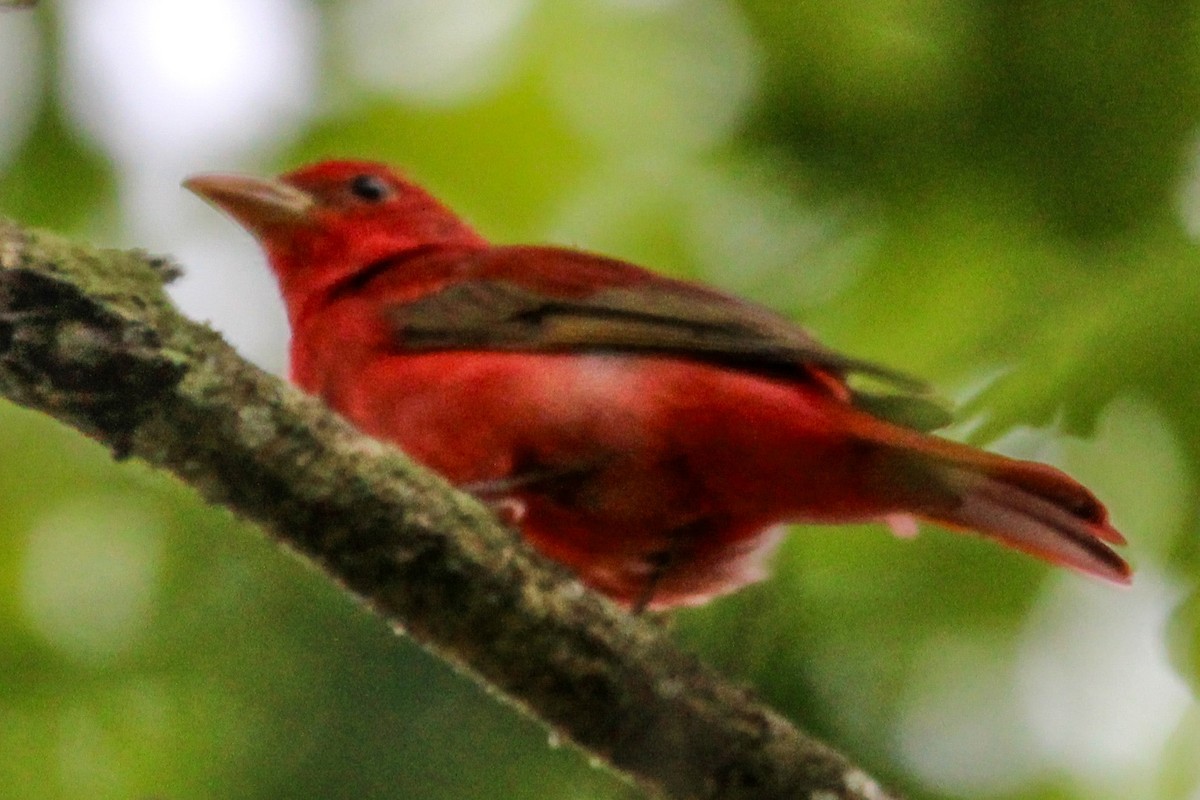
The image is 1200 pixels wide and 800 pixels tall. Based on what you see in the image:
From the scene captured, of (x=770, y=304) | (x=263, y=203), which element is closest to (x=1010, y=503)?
(x=770, y=304)

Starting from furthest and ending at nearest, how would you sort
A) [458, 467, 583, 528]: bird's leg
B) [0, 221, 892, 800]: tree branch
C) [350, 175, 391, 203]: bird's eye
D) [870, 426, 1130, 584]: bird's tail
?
[350, 175, 391, 203]: bird's eye < [458, 467, 583, 528]: bird's leg < [870, 426, 1130, 584]: bird's tail < [0, 221, 892, 800]: tree branch

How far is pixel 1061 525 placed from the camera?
3.24 metres

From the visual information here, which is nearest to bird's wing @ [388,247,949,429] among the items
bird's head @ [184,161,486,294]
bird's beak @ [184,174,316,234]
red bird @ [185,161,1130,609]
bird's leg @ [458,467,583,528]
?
red bird @ [185,161,1130,609]

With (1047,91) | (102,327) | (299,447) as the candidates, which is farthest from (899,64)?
(102,327)

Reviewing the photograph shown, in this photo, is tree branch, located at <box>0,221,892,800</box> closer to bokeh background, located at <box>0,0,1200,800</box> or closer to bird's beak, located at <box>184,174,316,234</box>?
bokeh background, located at <box>0,0,1200,800</box>

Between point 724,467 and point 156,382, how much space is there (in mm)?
1426

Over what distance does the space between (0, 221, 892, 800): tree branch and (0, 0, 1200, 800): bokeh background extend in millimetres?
199

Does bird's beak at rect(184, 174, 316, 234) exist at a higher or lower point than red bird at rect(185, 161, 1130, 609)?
higher

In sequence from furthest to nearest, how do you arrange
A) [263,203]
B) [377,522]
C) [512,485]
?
[263,203] < [512,485] < [377,522]

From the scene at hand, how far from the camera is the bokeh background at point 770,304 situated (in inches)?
102

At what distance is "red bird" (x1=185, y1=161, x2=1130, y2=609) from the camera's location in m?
3.25

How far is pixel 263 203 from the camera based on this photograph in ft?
14.5

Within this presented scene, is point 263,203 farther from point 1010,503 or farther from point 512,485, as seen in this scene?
point 1010,503

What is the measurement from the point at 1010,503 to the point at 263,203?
2.22 metres
